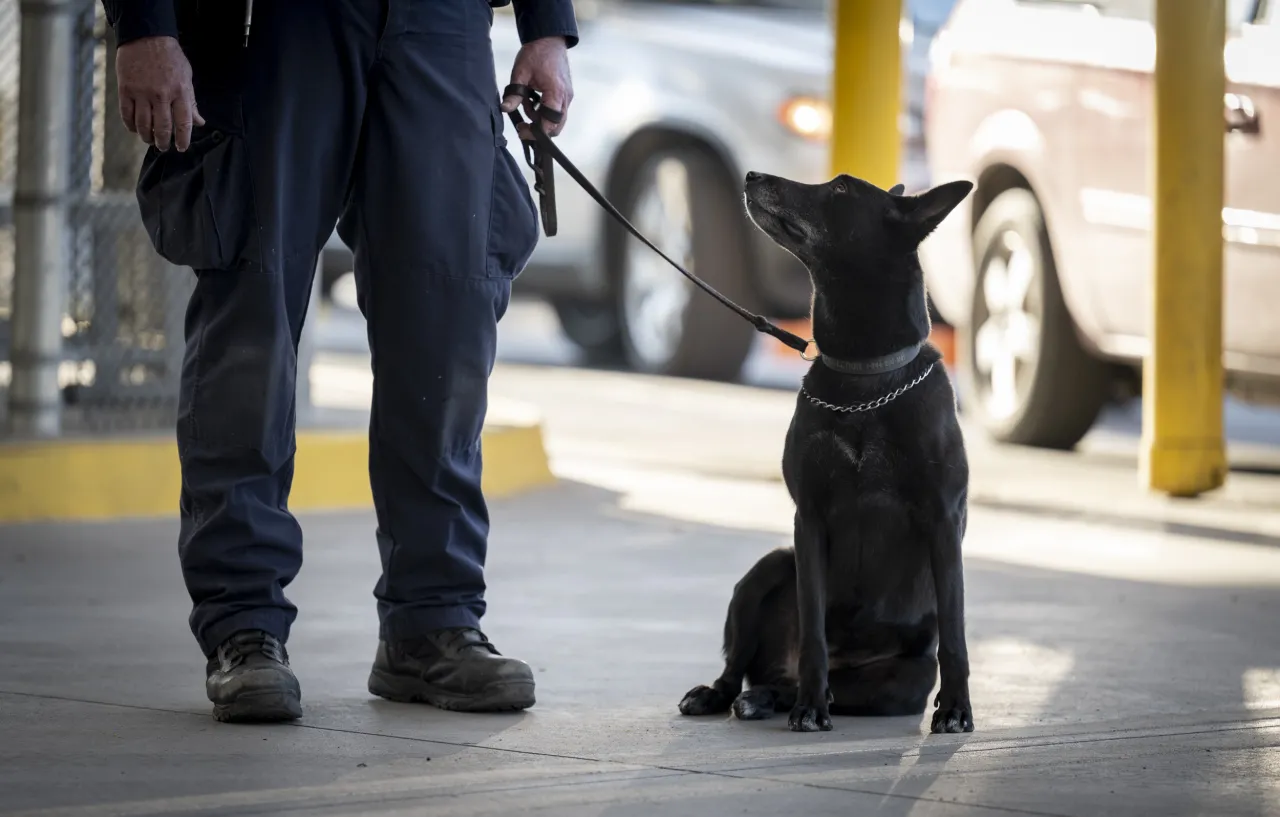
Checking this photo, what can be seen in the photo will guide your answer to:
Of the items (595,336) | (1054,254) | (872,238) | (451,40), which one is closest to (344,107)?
(451,40)

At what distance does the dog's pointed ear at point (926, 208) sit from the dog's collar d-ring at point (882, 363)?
0.19m

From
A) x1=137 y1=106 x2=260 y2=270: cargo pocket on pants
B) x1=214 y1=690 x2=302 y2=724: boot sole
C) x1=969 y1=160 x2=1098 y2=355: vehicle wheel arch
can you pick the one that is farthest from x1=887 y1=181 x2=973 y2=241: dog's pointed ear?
x1=969 y1=160 x2=1098 y2=355: vehicle wheel arch

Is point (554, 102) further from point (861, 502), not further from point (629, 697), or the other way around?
Result: point (629, 697)

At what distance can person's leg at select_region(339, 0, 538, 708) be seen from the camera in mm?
3768

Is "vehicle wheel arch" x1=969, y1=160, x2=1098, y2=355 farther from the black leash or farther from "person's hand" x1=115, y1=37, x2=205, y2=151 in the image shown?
"person's hand" x1=115, y1=37, x2=205, y2=151

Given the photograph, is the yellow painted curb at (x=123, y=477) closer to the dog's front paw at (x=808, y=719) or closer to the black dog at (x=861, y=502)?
the black dog at (x=861, y=502)

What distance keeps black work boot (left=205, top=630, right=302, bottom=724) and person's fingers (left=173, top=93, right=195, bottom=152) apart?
0.80 metres

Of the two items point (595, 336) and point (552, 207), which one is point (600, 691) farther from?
point (595, 336)

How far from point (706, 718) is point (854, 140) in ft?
11.4

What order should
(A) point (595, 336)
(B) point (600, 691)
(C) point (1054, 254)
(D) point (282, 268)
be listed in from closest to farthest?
1. (D) point (282, 268)
2. (B) point (600, 691)
3. (C) point (1054, 254)
4. (A) point (595, 336)

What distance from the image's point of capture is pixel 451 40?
3799 mm

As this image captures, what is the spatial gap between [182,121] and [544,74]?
0.68 meters

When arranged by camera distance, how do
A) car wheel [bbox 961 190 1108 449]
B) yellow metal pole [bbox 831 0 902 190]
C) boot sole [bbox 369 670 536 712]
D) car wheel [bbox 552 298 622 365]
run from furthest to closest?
car wheel [bbox 552 298 622 365] < car wheel [bbox 961 190 1108 449] < yellow metal pole [bbox 831 0 902 190] < boot sole [bbox 369 670 536 712]

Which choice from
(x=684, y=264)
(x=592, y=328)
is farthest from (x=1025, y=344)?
(x=592, y=328)
